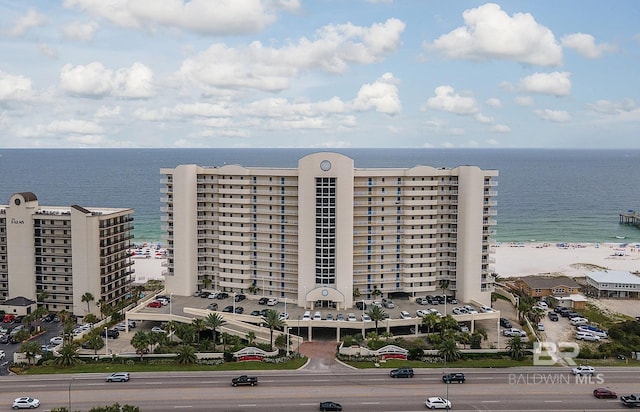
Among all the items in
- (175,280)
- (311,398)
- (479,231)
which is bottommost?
(311,398)

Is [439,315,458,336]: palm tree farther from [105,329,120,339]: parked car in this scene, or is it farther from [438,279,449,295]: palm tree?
[105,329,120,339]: parked car

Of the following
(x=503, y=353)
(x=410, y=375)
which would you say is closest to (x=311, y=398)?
(x=410, y=375)

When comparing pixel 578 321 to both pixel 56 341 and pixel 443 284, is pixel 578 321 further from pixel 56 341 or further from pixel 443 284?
pixel 56 341

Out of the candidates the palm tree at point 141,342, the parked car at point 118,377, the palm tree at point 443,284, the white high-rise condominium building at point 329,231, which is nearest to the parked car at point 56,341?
the palm tree at point 141,342

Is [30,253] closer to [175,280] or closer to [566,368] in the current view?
[175,280]

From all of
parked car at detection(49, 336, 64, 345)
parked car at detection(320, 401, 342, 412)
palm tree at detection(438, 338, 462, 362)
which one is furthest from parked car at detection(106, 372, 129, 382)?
palm tree at detection(438, 338, 462, 362)

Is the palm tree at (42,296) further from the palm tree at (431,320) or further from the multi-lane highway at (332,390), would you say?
the palm tree at (431,320)
